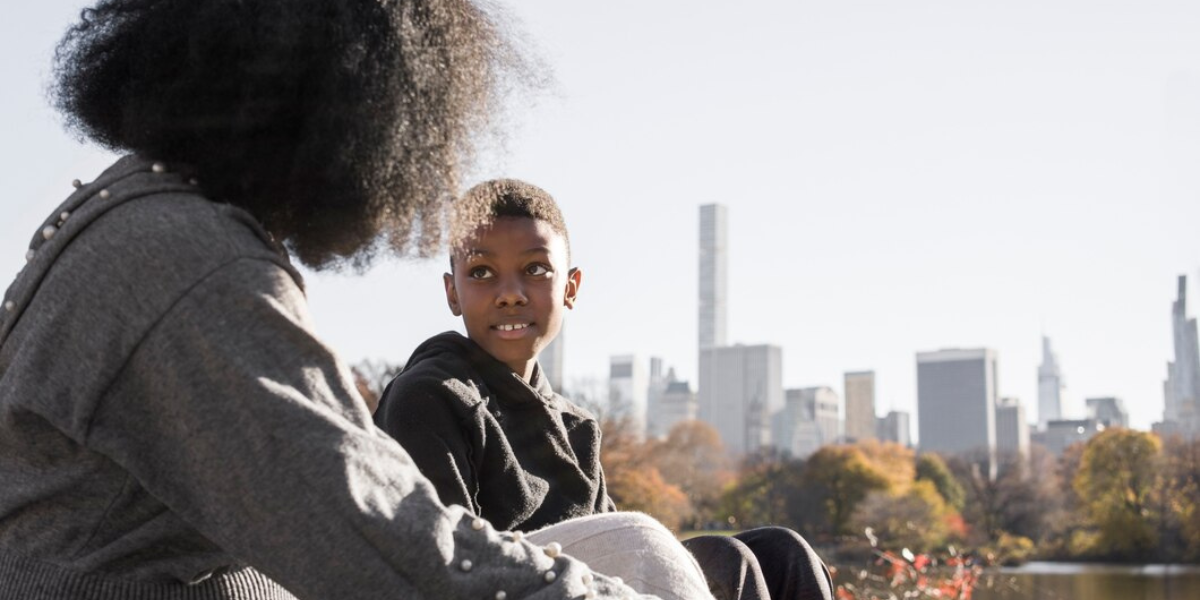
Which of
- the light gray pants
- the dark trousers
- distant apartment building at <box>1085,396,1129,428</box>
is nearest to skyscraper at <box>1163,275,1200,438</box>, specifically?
the dark trousers

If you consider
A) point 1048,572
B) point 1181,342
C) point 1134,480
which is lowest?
point 1048,572

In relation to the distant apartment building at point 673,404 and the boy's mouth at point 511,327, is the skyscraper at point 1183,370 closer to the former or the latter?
the boy's mouth at point 511,327

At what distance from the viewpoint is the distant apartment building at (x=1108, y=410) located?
117 m

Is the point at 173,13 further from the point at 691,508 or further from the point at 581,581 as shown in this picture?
the point at 691,508

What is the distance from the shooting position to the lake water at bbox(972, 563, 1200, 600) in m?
18.1

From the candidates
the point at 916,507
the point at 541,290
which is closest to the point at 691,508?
the point at 916,507

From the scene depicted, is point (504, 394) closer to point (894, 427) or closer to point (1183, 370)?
point (1183, 370)

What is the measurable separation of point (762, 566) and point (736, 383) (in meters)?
150

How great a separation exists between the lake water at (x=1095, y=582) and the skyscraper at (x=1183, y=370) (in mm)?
3536

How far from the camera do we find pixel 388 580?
115cm

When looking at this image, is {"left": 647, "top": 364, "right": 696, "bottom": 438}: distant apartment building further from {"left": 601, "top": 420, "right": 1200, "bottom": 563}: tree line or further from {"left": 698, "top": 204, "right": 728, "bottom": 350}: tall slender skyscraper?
{"left": 601, "top": 420, "right": 1200, "bottom": 563}: tree line

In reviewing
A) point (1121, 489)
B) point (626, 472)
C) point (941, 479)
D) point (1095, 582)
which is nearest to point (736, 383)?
point (941, 479)

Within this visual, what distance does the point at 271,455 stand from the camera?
1.13 metres

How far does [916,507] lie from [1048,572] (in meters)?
9.18
